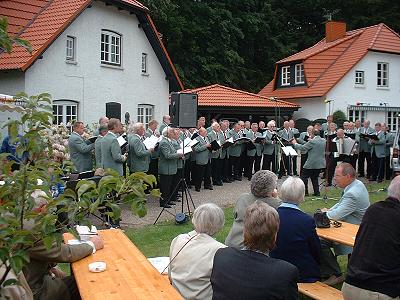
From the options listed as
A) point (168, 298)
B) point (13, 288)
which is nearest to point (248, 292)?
point (168, 298)

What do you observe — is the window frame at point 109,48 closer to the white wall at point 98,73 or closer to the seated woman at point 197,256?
the white wall at point 98,73

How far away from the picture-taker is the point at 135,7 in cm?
2103

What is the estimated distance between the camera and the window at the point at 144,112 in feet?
74.4

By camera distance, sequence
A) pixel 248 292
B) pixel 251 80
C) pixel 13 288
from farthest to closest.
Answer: pixel 251 80 < pixel 248 292 < pixel 13 288

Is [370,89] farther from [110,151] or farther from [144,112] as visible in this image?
[110,151]

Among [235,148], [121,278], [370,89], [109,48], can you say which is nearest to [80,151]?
[235,148]

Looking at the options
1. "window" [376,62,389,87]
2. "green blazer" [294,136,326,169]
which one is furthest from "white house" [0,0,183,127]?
"window" [376,62,389,87]

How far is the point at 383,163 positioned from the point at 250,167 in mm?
4310

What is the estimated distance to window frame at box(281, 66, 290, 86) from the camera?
3475 cm

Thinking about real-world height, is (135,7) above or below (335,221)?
above

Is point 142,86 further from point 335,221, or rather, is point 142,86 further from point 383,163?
point 335,221

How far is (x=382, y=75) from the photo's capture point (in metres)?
33.3

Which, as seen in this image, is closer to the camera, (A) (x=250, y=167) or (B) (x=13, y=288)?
(B) (x=13, y=288)

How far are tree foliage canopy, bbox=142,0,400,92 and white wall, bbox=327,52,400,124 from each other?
5.17 meters
